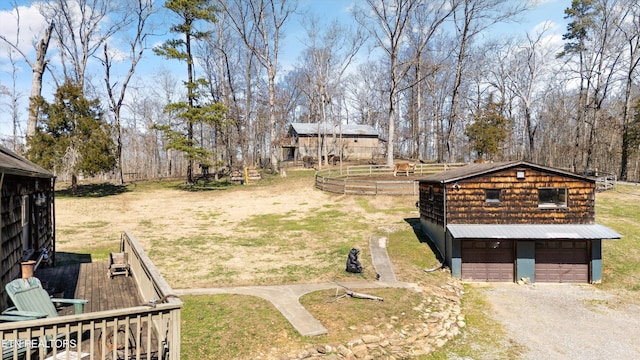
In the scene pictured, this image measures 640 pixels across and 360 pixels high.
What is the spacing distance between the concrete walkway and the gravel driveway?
13.2ft

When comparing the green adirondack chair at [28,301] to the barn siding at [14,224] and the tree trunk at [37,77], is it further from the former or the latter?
the tree trunk at [37,77]

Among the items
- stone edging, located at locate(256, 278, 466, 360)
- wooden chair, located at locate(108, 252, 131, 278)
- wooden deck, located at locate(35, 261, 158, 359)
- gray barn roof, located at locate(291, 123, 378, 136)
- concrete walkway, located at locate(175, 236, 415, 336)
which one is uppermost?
gray barn roof, located at locate(291, 123, 378, 136)

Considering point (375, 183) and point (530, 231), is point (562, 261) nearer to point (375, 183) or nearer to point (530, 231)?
point (530, 231)

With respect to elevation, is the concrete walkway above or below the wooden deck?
→ below

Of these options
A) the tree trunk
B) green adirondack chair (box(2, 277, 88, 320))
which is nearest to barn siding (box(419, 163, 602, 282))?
green adirondack chair (box(2, 277, 88, 320))

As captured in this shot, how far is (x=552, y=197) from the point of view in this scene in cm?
1827

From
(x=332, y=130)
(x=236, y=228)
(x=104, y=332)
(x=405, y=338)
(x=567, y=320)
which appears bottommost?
(x=567, y=320)

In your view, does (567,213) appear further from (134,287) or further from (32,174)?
(32,174)

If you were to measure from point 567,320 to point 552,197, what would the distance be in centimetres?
740

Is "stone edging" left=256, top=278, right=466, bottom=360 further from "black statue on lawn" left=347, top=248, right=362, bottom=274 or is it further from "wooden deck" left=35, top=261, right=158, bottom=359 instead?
"wooden deck" left=35, top=261, right=158, bottom=359

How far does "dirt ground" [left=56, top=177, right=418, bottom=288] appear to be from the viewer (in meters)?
15.4

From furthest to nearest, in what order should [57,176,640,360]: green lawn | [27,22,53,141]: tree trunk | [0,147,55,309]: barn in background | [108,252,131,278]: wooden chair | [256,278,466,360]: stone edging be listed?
[27,22,53,141]: tree trunk < [108,252,131,278]: wooden chair < [57,176,640,360]: green lawn < [256,278,466,360]: stone edging < [0,147,55,309]: barn in background

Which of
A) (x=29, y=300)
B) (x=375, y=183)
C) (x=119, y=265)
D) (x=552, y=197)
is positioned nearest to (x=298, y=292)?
(x=119, y=265)

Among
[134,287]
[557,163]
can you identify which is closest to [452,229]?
[134,287]
